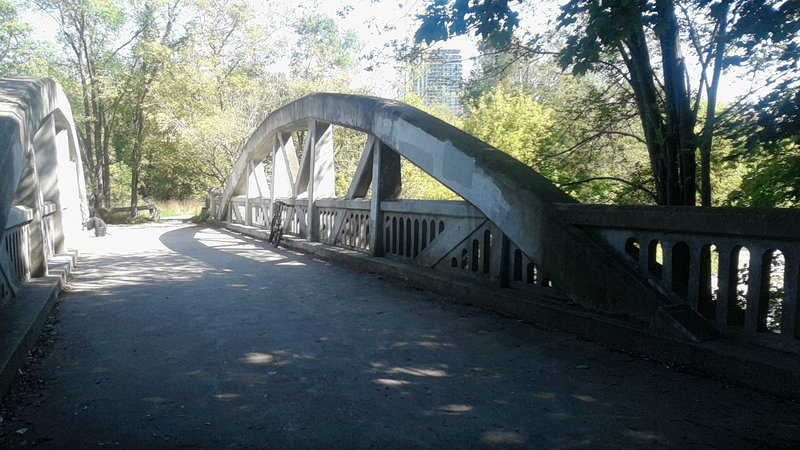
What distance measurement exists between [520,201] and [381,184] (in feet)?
12.0

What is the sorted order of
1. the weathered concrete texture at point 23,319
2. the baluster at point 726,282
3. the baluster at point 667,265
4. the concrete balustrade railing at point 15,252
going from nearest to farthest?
the weathered concrete texture at point 23,319 → the baluster at point 726,282 → the baluster at point 667,265 → the concrete balustrade railing at point 15,252

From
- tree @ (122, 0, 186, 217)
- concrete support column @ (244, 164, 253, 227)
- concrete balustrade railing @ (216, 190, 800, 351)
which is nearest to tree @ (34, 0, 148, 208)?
tree @ (122, 0, 186, 217)

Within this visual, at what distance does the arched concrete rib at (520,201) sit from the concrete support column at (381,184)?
1.48 ft

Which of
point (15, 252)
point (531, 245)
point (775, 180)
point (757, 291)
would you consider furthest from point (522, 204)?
point (15, 252)

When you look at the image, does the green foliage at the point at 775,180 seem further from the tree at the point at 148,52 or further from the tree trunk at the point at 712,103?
the tree at the point at 148,52

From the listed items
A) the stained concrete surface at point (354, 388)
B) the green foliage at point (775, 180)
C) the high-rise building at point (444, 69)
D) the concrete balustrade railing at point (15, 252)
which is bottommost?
the stained concrete surface at point (354, 388)

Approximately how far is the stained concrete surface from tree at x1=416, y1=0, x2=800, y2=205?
101 inches

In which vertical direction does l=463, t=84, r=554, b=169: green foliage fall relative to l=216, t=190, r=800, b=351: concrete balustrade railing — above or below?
above

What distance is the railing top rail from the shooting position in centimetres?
356

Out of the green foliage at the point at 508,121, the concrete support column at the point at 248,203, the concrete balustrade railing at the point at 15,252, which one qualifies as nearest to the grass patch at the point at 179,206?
the concrete support column at the point at 248,203

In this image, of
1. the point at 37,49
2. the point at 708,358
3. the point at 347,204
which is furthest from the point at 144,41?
the point at 708,358

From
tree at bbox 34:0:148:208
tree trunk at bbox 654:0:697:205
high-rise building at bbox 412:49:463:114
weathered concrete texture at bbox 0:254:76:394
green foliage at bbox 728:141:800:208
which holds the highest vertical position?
tree at bbox 34:0:148:208

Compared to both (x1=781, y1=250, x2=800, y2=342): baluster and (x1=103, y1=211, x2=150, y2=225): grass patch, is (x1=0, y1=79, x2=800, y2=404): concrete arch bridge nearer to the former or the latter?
(x1=781, y1=250, x2=800, y2=342): baluster

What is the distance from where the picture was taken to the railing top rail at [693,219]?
3.56 meters
